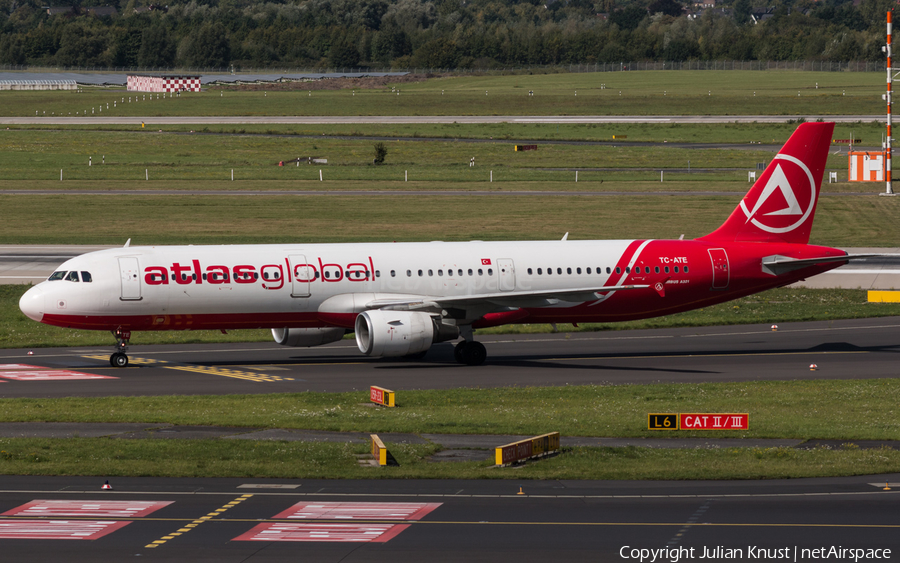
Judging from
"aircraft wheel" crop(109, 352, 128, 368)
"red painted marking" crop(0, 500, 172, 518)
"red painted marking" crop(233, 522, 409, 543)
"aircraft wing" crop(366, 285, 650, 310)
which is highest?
"aircraft wing" crop(366, 285, 650, 310)

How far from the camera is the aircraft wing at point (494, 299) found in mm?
40094

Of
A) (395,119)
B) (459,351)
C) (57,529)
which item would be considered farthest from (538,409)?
(395,119)

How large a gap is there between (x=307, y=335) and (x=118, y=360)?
22.8 ft

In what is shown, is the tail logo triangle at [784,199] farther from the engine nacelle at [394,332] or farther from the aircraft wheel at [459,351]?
the engine nacelle at [394,332]

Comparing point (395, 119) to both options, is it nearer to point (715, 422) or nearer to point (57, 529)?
point (715, 422)

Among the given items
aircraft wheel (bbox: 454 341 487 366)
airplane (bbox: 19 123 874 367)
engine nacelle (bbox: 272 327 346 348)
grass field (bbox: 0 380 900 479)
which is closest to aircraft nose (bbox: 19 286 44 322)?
airplane (bbox: 19 123 874 367)

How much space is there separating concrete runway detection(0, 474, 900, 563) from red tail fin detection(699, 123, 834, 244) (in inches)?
841

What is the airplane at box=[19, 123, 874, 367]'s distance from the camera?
128 ft

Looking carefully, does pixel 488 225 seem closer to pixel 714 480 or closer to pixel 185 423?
pixel 185 423

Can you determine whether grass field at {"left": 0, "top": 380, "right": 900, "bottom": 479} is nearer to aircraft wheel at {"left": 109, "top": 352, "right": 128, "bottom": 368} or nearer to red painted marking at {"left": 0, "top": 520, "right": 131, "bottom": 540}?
red painted marking at {"left": 0, "top": 520, "right": 131, "bottom": 540}

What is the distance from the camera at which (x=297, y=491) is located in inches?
934

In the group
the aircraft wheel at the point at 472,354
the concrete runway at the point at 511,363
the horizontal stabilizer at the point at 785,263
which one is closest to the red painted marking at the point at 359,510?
the concrete runway at the point at 511,363

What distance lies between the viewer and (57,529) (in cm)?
2086

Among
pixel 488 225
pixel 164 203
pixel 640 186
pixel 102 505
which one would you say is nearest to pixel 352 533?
pixel 102 505
